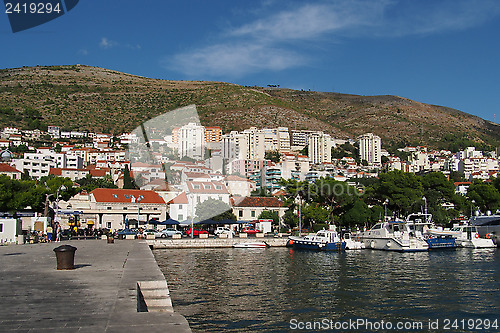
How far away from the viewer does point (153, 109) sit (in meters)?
149

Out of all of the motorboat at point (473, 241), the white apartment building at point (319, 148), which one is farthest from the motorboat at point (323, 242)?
the white apartment building at point (319, 148)

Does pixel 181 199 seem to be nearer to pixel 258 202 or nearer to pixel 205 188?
pixel 205 188

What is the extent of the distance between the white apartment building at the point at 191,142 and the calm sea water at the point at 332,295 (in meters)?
75.5

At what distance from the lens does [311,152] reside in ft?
494

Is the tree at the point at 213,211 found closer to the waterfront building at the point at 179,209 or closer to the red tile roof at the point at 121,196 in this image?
the waterfront building at the point at 179,209

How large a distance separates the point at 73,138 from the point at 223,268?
12510 cm

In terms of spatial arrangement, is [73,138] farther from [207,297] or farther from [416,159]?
[207,297]

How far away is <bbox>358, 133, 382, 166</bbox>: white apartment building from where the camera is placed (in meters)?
155

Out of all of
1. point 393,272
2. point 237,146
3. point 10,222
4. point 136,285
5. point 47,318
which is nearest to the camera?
point 47,318

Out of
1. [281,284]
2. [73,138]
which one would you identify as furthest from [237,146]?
[281,284]

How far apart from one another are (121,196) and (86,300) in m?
45.1

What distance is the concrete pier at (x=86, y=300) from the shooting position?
6.39 m

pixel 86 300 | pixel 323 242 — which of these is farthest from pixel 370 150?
pixel 86 300

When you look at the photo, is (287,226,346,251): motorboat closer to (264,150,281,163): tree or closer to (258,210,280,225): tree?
(258,210,280,225): tree
